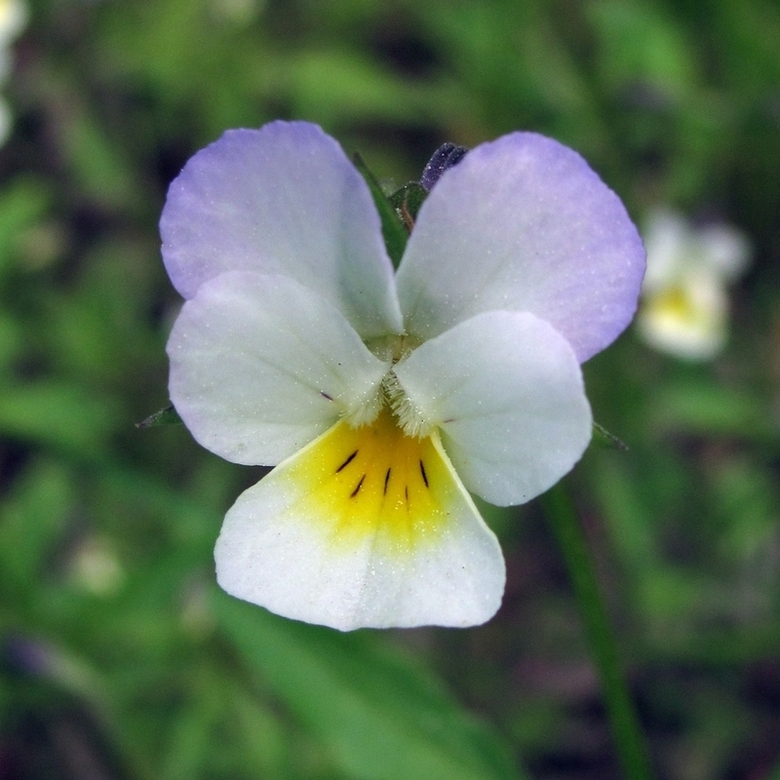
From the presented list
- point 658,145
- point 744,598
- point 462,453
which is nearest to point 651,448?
point 744,598

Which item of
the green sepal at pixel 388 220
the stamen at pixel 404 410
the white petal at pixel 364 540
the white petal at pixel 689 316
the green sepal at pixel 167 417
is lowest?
the white petal at pixel 689 316

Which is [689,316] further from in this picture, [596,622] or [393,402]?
[393,402]

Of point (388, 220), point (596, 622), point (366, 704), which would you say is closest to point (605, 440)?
point (388, 220)

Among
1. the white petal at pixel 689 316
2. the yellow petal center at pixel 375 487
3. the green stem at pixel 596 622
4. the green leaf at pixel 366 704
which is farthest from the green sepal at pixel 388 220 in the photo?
the white petal at pixel 689 316

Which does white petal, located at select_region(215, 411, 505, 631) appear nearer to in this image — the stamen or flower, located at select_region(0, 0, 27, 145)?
the stamen

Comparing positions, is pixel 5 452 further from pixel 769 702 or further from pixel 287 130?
pixel 287 130

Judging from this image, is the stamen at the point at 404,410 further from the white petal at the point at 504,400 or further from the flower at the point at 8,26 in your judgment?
the flower at the point at 8,26
